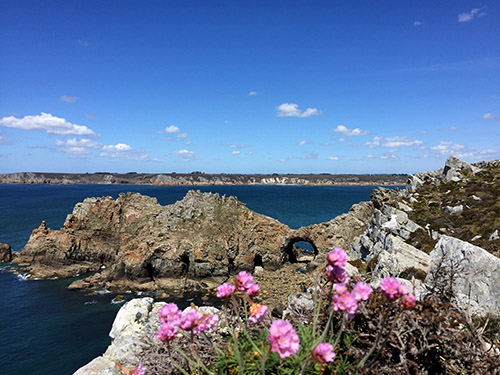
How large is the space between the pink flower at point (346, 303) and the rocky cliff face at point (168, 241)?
34425 mm

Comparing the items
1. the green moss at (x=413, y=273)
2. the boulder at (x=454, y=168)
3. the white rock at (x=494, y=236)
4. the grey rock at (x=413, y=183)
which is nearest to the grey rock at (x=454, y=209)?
the white rock at (x=494, y=236)

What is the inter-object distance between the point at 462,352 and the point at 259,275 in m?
35.4

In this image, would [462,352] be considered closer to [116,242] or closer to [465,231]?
[465,231]

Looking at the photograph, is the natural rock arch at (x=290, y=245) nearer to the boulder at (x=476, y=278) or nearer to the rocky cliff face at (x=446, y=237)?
the rocky cliff face at (x=446, y=237)

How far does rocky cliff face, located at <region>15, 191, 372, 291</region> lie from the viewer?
35.2 metres

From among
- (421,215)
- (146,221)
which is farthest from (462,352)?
(146,221)

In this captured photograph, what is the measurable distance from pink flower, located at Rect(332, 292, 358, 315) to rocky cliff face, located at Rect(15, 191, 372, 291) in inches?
1355

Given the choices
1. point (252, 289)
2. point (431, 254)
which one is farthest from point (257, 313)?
point (431, 254)

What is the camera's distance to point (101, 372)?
4797 millimetres

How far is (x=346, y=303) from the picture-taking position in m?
2.86

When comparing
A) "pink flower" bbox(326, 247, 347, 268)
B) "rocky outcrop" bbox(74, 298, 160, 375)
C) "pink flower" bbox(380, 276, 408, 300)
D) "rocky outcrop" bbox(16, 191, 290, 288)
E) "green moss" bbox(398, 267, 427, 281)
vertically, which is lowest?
"rocky outcrop" bbox(16, 191, 290, 288)

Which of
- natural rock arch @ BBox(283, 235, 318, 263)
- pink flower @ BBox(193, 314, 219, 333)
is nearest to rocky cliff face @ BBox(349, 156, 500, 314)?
pink flower @ BBox(193, 314, 219, 333)

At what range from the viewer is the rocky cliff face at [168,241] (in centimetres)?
3516

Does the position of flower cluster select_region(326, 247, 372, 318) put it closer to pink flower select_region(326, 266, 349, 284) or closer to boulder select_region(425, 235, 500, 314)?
pink flower select_region(326, 266, 349, 284)
